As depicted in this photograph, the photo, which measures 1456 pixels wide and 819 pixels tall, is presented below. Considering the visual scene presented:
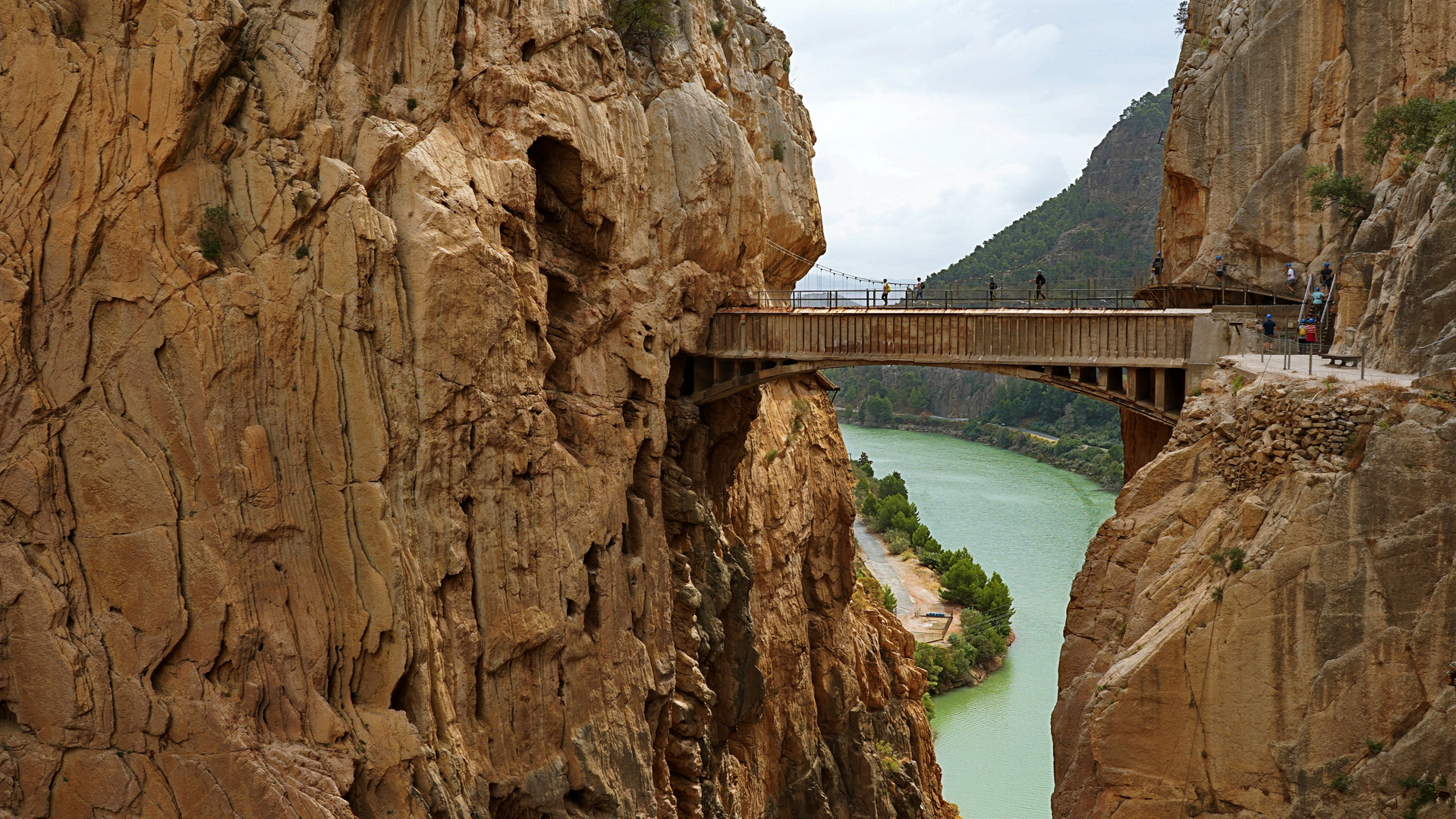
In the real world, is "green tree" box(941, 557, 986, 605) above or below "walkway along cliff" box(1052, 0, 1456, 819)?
below

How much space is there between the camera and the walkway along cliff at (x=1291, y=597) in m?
11.9

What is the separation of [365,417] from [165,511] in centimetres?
245

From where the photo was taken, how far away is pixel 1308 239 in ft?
72.9

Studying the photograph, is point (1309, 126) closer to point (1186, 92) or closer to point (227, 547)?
point (1186, 92)

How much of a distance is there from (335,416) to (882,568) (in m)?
42.5

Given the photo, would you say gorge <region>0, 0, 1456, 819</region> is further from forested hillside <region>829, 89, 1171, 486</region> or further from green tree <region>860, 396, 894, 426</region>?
green tree <region>860, 396, 894, 426</region>

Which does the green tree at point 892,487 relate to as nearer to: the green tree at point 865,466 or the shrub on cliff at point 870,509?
the shrub on cliff at point 870,509

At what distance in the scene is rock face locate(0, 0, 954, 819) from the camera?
12141 millimetres

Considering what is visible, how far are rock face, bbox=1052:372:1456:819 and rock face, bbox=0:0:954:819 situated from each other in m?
7.84

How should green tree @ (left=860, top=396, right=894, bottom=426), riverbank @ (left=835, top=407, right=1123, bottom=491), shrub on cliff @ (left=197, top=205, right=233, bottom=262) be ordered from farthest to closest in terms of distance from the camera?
green tree @ (left=860, top=396, right=894, bottom=426) → riverbank @ (left=835, top=407, right=1123, bottom=491) → shrub on cliff @ (left=197, top=205, right=233, bottom=262)

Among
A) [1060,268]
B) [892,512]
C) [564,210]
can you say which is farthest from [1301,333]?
[1060,268]

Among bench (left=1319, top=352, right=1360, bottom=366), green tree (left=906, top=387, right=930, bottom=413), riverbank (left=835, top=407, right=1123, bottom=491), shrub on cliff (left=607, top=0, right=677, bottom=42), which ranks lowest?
riverbank (left=835, top=407, right=1123, bottom=491)

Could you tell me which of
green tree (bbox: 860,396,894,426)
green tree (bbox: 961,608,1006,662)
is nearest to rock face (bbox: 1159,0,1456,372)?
green tree (bbox: 961,608,1006,662)

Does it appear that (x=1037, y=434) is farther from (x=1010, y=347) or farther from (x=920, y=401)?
(x=1010, y=347)
